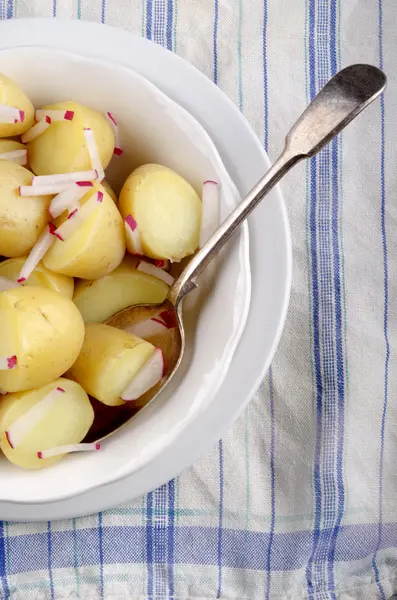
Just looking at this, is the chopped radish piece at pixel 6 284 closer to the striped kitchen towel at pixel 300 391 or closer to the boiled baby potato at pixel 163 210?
the boiled baby potato at pixel 163 210

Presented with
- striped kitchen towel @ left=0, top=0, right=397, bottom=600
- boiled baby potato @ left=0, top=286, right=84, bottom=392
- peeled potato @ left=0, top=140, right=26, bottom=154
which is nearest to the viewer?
boiled baby potato @ left=0, top=286, right=84, bottom=392

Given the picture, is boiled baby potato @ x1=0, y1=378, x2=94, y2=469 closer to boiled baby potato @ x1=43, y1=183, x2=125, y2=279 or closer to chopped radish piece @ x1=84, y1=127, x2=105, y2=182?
boiled baby potato @ x1=43, y1=183, x2=125, y2=279

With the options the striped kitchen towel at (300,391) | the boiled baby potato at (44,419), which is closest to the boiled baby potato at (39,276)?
the boiled baby potato at (44,419)

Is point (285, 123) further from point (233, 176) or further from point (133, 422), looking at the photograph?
point (133, 422)

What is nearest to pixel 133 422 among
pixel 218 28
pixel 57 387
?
pixel 57 387

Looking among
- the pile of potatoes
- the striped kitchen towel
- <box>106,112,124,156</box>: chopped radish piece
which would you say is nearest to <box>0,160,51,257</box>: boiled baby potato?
the pile of potatoes
